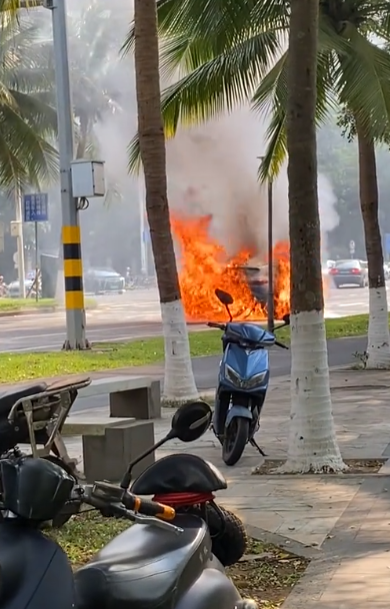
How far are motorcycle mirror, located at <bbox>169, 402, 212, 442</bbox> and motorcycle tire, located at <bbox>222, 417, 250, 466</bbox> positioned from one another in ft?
16.4

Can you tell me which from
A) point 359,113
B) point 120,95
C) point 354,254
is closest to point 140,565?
point 359,113

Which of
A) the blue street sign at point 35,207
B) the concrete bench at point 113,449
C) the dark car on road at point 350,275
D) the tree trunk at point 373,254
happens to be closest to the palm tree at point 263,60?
the tree trunk at point 373,254

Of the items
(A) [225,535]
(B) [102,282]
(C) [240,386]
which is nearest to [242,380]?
(C) [240,386]

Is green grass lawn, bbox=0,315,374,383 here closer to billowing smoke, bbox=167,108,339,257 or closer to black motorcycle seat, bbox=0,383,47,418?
billowing smoke, bbox=167,108,339,257

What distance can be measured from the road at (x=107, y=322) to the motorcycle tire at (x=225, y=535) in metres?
19.2

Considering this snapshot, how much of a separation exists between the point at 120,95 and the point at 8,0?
76.8 feet

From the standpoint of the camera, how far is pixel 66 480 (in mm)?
2684

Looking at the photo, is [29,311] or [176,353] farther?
[29,311]

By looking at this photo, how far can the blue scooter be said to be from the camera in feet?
27.8

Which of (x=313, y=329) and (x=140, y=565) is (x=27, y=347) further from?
(x=140, y=565)

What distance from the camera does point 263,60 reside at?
14289mm

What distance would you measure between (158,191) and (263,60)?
134 inches

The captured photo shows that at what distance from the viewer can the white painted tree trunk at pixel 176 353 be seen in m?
12.2

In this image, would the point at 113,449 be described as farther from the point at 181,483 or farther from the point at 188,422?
the point at 188,422
